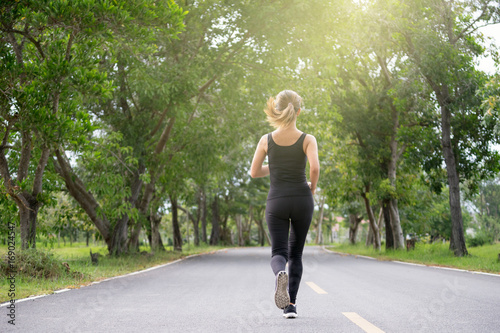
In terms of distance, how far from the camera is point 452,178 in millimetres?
16406

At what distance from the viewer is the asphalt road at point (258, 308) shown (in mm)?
4199

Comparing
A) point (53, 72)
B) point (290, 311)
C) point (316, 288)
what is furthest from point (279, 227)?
point (53, 72)

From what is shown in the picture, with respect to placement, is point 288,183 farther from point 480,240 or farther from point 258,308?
point 480,240

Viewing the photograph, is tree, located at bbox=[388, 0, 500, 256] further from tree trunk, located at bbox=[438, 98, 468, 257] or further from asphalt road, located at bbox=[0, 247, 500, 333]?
asphalt road, located at bbox=[0, 247, 500, 333]

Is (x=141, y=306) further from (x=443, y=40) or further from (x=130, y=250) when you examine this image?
(x=443, y=40)

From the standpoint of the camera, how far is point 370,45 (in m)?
17.9

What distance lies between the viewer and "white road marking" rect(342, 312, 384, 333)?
13.1 ft

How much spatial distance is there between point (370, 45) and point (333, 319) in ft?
49.8

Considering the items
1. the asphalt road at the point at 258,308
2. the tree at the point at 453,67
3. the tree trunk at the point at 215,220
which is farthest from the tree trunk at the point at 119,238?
the tree trunk at the point at 215,220

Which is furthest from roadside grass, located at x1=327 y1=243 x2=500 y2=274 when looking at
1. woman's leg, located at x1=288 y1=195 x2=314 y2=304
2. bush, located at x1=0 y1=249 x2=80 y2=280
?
bush, located at x1=0 y1=249 x2=80 y2=280

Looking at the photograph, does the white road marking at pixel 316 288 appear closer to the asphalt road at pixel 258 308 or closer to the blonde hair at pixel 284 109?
the asphalt road at pixel 258 308

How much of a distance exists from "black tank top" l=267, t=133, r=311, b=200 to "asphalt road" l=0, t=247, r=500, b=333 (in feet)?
3.94

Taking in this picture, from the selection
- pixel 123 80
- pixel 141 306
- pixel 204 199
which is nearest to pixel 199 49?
pixel 123 80

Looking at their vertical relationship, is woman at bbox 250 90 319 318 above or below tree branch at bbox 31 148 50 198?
below
